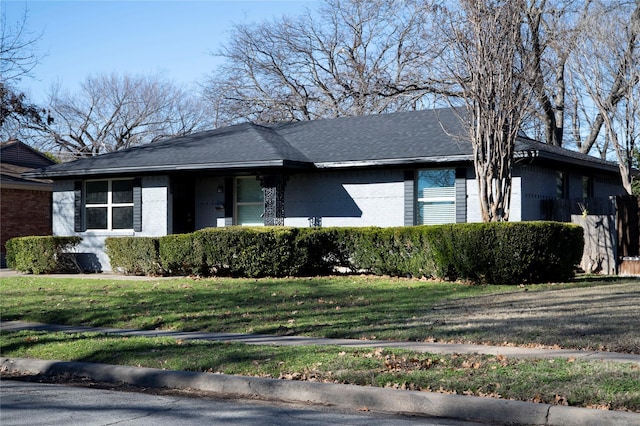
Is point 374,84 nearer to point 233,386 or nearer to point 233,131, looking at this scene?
point 233,131

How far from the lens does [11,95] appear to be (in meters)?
20.1

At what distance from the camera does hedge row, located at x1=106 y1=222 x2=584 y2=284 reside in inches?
648

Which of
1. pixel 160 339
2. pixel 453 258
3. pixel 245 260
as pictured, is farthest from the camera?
pixel 245 260

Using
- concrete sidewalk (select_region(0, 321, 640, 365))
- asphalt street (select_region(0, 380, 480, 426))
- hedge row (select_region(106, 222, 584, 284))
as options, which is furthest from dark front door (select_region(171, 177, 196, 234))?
asphalt street (select_region(0, 380, 480, 426))

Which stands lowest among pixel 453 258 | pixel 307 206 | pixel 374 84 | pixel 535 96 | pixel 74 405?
pixel 74 405

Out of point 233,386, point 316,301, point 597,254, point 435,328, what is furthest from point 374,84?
point 233,386

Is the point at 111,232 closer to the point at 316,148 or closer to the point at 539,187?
the point at 316,148

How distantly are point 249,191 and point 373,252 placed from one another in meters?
6.08

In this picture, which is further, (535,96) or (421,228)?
(535,96)

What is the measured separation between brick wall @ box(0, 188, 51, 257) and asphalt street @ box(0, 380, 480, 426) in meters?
21.3

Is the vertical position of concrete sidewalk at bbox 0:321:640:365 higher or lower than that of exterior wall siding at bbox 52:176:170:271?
lower

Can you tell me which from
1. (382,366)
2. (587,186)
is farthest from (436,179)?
(382,366)

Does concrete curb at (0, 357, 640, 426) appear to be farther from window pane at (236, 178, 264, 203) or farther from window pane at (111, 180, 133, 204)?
window pane at (111, 180, 133, 204)

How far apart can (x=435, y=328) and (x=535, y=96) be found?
994 centimetres
